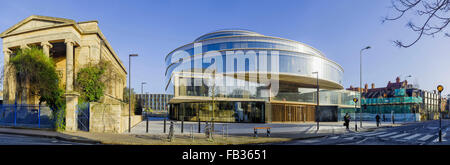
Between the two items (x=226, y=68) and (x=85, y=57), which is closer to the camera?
(x=85, y=57)

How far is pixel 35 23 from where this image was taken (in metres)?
33.8

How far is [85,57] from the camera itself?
33250 millimetres

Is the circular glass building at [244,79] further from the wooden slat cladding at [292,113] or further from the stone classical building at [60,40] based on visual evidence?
the stone classical building at [60,40]

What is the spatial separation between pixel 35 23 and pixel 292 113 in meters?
37.7

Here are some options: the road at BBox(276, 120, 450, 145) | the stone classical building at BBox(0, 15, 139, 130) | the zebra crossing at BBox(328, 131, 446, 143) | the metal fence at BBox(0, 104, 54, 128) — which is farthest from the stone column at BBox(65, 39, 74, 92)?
the zebra crossing at BBox(328, 131, 446, 143)

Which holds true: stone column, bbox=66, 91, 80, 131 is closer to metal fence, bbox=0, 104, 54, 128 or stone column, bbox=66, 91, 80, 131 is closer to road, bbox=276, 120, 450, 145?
metal fence, bbox=0, 104, 54, 128

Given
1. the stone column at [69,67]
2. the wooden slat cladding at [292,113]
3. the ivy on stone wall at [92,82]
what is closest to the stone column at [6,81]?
the stone column at [69,67]

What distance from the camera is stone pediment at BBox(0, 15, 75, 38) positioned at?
31.8m

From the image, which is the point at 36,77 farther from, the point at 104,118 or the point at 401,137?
the point at 401,137

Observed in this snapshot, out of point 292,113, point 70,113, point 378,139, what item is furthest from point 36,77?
point 292,113
